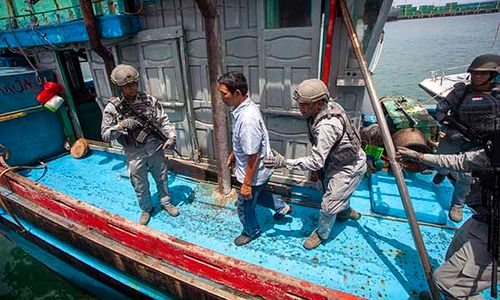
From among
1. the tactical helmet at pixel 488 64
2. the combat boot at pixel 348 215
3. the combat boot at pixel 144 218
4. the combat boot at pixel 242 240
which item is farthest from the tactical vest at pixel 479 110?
the combat boot at pixel 144 218

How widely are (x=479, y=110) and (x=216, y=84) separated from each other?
2.87 meters

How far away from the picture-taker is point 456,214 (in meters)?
3.23

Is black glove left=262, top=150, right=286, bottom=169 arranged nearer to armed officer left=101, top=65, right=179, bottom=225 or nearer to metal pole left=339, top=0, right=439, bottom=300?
metal pole left=339, top=0, right=439, bottom=300

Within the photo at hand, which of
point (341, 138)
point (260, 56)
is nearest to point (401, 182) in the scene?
point (341, 138)

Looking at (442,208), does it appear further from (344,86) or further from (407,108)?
(407,108)

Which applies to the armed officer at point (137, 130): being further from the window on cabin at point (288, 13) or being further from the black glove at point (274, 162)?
the window on cabin at point (288, 13)

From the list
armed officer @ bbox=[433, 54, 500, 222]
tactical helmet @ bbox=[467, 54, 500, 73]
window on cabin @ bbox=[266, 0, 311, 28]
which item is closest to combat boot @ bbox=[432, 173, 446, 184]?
armed officer @ bbox=[433, 54, 500, 222]

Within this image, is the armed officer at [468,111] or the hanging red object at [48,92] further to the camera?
the hanging red object at [48,92]

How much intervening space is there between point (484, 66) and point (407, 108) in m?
2.70

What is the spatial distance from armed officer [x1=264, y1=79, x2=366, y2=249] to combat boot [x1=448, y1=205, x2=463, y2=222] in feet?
5.02

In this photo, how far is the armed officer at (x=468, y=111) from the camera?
2621 mm

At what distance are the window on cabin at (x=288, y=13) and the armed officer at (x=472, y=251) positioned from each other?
89.4 inches

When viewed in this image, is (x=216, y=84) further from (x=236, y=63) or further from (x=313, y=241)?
(x=313, y=241)

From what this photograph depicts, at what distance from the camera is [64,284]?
4055mm
